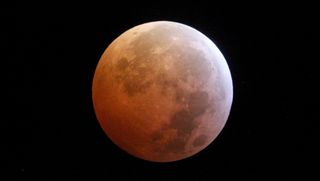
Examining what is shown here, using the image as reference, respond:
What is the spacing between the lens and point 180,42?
14.2ft

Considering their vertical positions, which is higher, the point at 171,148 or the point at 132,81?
the point at 132,81

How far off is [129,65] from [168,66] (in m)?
0.48

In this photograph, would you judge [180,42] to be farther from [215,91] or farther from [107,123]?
[107,123]

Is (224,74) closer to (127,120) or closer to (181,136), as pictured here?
(181,136)

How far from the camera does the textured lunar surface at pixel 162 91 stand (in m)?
4.09

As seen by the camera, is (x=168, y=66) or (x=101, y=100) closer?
(x=168, y=66)

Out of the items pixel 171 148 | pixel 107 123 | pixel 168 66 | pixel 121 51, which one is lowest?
pixel 171 148

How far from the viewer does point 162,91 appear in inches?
160

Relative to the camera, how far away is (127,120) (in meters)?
4.21

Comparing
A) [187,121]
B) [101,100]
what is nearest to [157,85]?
[187,121]

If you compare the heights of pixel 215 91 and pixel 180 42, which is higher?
pixel 180 42

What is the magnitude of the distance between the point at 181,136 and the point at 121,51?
4.28 ft

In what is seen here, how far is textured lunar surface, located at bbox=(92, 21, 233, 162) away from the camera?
4.09 metres

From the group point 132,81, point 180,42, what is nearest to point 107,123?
point 132,81
